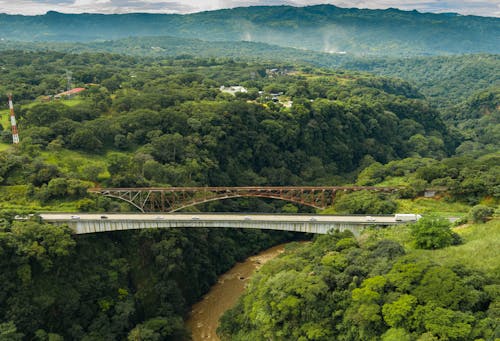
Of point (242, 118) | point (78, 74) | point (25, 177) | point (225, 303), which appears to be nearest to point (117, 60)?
point (78, 74)

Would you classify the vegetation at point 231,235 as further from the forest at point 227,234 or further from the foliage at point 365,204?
the foliage at point 365,204

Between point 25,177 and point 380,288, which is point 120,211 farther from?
point 380,288

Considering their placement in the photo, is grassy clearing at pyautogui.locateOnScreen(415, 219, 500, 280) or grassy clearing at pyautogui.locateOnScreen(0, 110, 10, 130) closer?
grassy clearing at pyautogui.locateOnScreen(415, 219, 500, 280)

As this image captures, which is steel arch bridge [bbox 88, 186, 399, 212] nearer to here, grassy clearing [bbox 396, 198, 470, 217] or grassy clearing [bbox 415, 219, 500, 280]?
grassy clearing [bbox 396, 198, 470, 217]

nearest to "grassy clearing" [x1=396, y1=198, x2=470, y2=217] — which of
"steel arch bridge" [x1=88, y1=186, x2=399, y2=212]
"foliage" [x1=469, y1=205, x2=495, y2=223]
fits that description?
"steel arch bridge" [x1=88, y1=186, x2=399, y2=212]

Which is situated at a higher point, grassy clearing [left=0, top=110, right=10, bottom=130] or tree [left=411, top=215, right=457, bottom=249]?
grassy clearing [left=0, top=110, right=10, bottom=130]

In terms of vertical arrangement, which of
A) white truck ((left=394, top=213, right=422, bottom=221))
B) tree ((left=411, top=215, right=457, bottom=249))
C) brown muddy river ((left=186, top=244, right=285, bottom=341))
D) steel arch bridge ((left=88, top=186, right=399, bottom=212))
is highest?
tree ((left=411, top=215, right=457, bottom=249))

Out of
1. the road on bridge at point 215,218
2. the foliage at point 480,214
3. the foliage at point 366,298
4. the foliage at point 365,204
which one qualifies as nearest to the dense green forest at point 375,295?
the foliage at point 366,298
